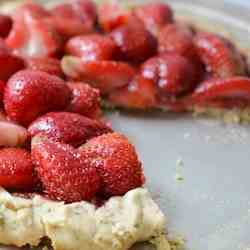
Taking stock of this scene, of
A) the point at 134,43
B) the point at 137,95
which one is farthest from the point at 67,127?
the point at 134,43

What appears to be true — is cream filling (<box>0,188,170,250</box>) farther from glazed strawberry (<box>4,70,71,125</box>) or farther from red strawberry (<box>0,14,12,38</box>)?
red strawberry (<box>0,14,12,38</box>)

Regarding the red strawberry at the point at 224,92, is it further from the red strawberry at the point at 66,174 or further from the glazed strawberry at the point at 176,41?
the red strawberry at the point at 66,174

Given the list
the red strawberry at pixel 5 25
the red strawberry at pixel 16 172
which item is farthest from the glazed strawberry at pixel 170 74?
the red strawberry at pixel 16 172

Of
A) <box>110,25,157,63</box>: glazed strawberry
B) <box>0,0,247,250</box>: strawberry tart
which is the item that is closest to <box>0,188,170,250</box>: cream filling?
<box>0,0,247,250</box>: strawberry tart

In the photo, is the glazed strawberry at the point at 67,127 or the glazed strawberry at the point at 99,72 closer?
the glazed strawberry at the point at 67,127

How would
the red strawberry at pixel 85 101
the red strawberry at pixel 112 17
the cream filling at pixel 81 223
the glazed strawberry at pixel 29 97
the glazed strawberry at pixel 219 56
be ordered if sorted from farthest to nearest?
the red strawberry at pixel 112 17, the glazed strawberry at pixel 219 56, the red strawberry at pixel 85 101, the glazed strawberry at pixel 29 97, the cream filling at pixel 81 223

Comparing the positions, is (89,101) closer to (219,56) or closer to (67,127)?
(67,127)

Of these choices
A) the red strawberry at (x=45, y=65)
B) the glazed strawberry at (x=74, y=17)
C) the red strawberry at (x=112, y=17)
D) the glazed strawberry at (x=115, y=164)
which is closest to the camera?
the glazed strawberry at (x=115, y=164)
